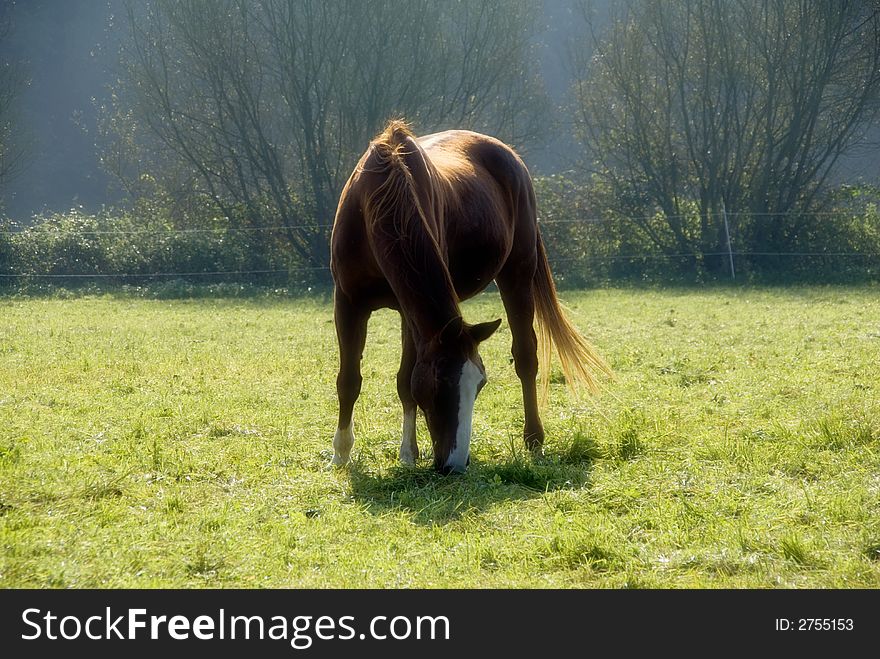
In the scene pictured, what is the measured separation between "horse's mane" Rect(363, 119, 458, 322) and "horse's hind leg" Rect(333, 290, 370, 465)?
21.4 inches

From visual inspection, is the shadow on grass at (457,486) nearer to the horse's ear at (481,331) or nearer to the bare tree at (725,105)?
the horse's ear at (481,331)

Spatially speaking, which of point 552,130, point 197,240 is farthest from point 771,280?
point 197,240

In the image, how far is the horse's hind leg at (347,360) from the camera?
4.53m

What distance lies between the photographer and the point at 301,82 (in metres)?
19.4

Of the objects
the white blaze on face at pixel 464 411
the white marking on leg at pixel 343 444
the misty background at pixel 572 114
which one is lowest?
the white marking on leg at pixel 343 444

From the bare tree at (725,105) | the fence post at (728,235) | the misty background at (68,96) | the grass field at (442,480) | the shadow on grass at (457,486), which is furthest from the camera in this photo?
the misty background at (68,96)

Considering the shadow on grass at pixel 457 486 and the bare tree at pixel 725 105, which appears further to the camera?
the bare tree at pixel 725 105

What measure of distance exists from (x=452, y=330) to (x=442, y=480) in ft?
2.42

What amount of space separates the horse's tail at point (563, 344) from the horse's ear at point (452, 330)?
1.75 m

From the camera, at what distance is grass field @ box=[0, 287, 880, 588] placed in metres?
2.92

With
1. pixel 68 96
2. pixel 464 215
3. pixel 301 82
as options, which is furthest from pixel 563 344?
pixel 68 96

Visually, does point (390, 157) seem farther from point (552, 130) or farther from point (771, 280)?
point (552, 130)

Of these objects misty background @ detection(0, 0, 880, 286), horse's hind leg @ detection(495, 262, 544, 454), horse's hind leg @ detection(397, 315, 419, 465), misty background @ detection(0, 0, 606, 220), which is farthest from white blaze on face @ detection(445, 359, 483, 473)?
misty background @ detection(0, 0, 606, 220)

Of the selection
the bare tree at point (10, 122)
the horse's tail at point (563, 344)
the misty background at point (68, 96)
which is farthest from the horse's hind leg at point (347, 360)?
the misty background at point (68, 96)
